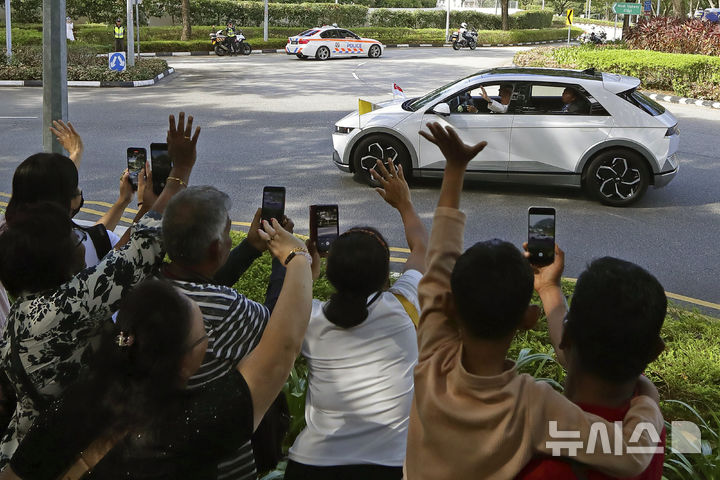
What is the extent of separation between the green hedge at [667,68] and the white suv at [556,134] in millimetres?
11855

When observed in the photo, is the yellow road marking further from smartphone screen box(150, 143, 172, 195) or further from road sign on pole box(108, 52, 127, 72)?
road sign on pole box(108, 52, 127, 72)

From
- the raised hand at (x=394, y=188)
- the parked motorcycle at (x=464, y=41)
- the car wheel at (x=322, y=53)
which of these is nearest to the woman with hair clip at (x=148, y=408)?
the raised hand at (x=394, y=188)

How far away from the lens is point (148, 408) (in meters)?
2.21

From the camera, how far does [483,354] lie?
88.5 inches

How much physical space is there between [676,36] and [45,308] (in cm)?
2669

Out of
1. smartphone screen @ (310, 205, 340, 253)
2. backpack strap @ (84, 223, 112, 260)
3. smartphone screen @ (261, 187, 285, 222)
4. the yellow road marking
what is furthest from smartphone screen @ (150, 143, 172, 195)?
the yellow road marking

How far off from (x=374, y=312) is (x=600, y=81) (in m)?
7.87

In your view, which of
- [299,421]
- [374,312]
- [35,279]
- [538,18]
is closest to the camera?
[35,279]

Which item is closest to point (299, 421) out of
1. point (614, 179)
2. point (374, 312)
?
point (374, 312)

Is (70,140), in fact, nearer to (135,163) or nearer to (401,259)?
(135,163)

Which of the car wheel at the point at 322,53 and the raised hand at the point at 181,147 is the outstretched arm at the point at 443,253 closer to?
the raised hand at the point at 181,147

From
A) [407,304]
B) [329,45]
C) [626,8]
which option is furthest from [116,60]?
[626,8]

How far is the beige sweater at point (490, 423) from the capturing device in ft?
6.97

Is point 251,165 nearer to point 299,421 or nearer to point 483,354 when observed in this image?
point 299,421
